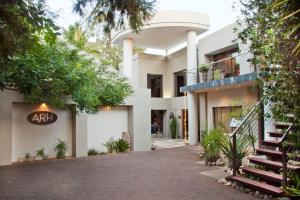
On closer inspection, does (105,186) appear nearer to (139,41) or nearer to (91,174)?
(91,174)

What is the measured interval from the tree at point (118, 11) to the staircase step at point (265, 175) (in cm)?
414

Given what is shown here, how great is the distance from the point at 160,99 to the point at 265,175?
17847 millimetres

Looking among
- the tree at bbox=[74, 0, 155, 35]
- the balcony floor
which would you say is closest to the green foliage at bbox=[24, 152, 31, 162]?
the tree at bbox=[74, 0, 155, 35]

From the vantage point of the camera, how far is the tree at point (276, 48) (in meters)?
5.69

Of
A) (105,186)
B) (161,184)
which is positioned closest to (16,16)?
(105,186)

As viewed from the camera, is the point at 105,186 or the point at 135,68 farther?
the point at 135,68

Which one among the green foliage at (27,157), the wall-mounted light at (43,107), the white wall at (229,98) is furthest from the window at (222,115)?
the green foliage at (27,157)

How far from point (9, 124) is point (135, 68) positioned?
14285 mm

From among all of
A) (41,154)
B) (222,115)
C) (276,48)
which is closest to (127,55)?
(222,115)

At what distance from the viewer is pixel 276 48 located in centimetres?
611

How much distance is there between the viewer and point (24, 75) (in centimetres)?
1042

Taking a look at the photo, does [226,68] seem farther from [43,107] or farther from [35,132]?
[35,132]

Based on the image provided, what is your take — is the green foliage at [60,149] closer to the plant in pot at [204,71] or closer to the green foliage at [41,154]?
the green foliage at [41,154]

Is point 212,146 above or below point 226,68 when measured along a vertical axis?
below
